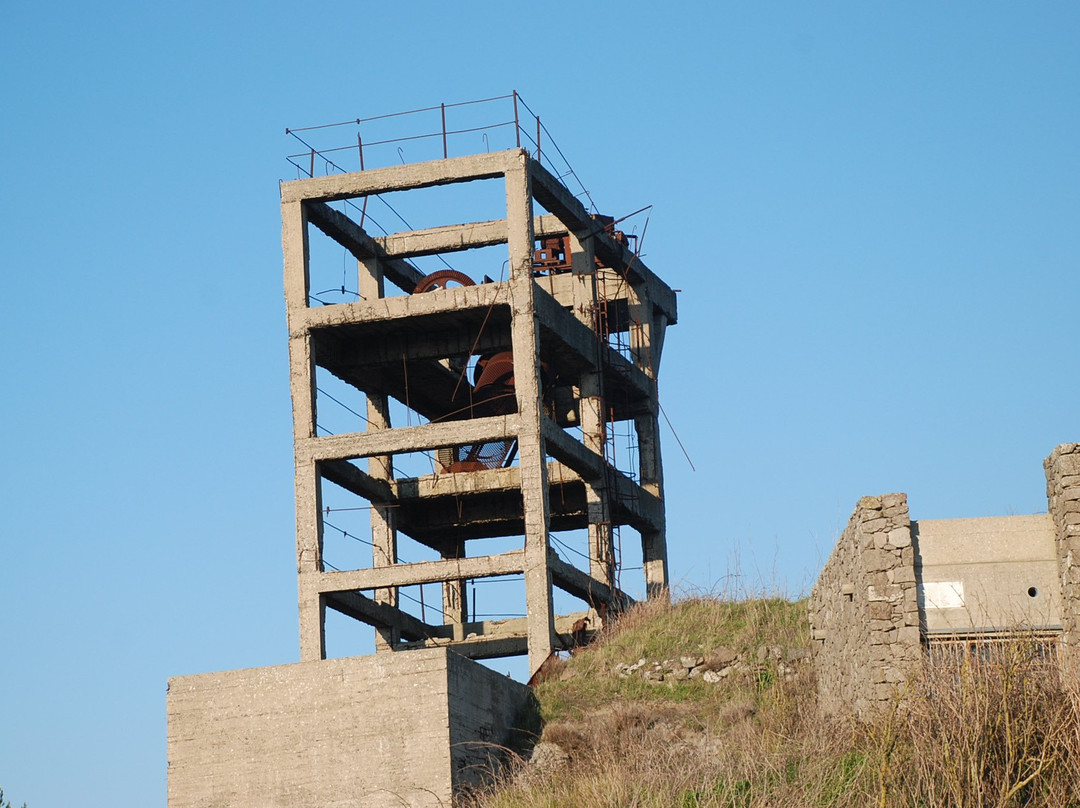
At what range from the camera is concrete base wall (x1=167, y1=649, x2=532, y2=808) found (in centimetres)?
2427

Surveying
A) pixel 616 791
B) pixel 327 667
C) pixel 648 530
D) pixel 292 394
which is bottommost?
pixel 616 791

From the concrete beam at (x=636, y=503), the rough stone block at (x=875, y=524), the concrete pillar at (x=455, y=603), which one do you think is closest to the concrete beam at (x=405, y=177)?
the concrete beam at (x=636, y=503)

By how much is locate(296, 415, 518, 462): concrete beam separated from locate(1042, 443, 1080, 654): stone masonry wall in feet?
46.1

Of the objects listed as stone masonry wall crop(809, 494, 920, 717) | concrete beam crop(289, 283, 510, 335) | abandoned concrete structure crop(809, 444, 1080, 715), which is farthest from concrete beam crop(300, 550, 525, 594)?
abandoned concrete structure crop(809, 444, 1080, 715)

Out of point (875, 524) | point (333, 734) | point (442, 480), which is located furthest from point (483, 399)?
point (875, 524)

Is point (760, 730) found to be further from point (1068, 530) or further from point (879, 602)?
point (1068, 530)

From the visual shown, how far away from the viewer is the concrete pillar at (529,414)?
30.9 meters

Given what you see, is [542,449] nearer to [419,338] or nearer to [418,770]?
Answer: [419,338]

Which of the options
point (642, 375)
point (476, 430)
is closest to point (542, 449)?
point (476, 430)

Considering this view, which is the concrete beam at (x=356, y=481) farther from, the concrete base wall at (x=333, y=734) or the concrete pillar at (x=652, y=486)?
the concrete base wall at (x=333, y=734)

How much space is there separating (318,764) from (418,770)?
146cm

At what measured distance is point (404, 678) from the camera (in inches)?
976

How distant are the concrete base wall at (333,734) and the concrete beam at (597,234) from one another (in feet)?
38.7

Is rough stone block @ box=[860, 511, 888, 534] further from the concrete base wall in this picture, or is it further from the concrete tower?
the concrete tower
